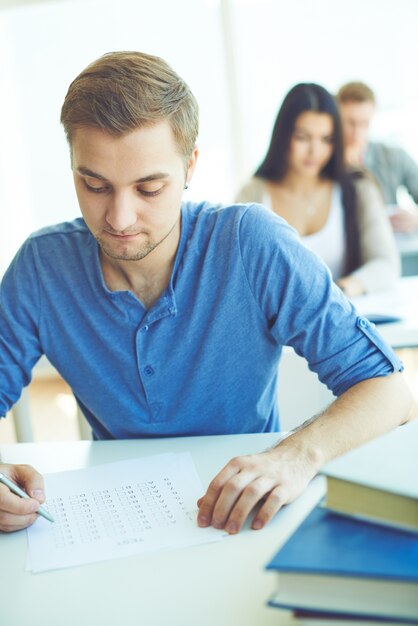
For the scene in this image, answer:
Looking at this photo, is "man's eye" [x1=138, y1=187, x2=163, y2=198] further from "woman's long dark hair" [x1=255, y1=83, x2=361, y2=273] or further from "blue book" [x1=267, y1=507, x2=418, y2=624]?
"woman's long dark hair" [x1=255, y1=83, x2=361, y2=273]

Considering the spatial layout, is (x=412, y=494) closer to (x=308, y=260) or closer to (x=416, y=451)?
(x=416, y=451)

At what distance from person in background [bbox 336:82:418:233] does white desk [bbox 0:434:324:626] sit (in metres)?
3.12

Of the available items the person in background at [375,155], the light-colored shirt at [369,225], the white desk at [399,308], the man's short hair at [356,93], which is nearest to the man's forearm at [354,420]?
A: the white desk at [399,308]

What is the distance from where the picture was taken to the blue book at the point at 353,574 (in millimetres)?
Result: 670

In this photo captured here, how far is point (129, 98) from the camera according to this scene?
1.22m

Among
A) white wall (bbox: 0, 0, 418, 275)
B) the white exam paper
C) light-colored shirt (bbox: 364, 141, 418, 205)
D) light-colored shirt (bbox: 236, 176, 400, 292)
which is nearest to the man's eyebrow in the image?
the white exam paper

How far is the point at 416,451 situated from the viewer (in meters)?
0.81

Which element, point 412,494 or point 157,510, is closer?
point 412,494

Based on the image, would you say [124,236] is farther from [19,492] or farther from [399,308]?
[399,308]

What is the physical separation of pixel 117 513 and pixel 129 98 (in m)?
0.64

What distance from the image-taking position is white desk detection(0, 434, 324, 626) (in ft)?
2.66

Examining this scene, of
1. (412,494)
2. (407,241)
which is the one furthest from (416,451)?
(407,241)

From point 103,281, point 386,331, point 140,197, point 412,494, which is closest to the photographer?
point 412,494

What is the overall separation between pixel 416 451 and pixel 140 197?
2.15 feet
